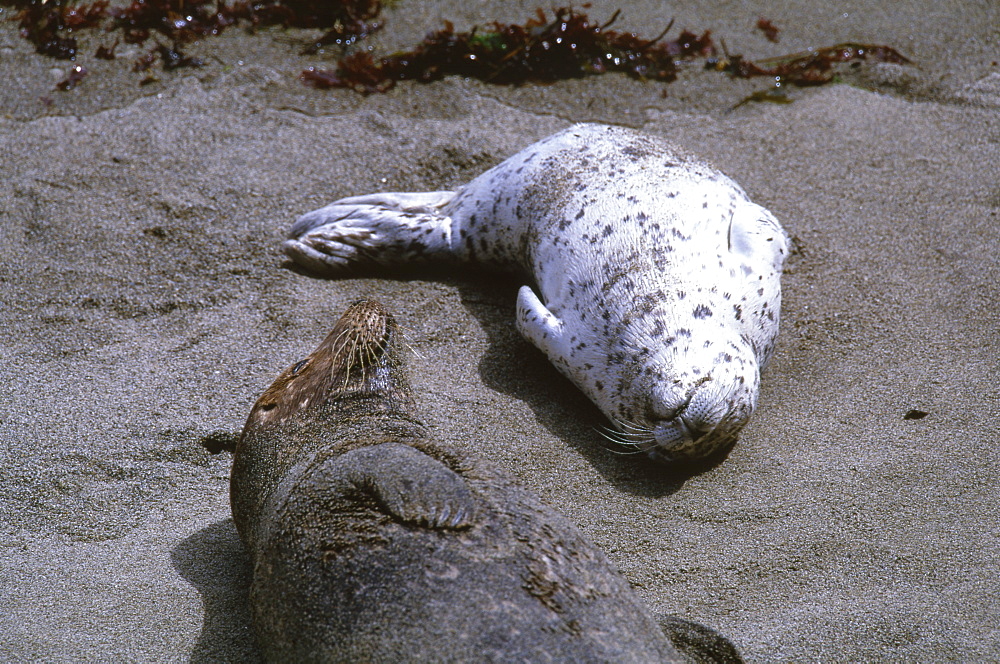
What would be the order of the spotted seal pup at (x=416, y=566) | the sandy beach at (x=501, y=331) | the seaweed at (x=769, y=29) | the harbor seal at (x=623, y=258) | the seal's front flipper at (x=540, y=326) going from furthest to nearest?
the seaweed at (x=769, y=29)
the seal's front flipper at (x=540, y=326)
the harbor seal at (x=623, y=258)
the sandy beach at (x=501, y=331)
the spotted seal pup at (x=416, y=566)

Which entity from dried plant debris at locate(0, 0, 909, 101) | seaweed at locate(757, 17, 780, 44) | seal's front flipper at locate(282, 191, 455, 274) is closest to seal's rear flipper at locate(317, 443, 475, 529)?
seal's front flipper at locate(282, 191, 455, 274)

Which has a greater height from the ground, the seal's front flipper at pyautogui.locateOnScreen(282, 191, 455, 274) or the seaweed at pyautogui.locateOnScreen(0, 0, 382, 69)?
the seaweed at pyautogui.locateOnScreen(0, 0, 382, 69)

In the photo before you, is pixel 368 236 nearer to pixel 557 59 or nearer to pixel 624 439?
pixel 624 439

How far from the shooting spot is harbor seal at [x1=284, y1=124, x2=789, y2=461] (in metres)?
3.33

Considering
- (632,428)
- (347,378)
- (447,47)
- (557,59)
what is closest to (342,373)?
(347,378)

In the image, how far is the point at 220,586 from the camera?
2781mm

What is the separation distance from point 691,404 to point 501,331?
1.10m

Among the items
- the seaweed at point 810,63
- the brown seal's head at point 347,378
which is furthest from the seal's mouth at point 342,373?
the seaweed at point 810,63

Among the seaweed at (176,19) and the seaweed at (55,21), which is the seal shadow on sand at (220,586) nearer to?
the seaweed at (176,19)

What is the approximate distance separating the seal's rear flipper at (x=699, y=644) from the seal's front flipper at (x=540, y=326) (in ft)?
4.58

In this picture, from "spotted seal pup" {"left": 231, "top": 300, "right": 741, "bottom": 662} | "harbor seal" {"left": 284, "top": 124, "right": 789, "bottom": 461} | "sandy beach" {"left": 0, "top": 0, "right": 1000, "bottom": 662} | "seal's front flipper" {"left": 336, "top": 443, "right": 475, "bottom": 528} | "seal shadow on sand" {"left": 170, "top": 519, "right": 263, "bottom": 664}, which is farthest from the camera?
"harbor seal" {"left": 284, "top": 124, "right": 789, "bottom": 461}

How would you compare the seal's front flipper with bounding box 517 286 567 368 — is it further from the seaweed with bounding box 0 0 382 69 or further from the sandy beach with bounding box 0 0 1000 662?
the seaweed with bounding box 0 0 382 69

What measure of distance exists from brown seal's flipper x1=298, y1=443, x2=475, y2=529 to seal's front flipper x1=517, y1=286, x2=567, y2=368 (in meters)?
1.24

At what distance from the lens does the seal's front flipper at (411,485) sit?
222cm
